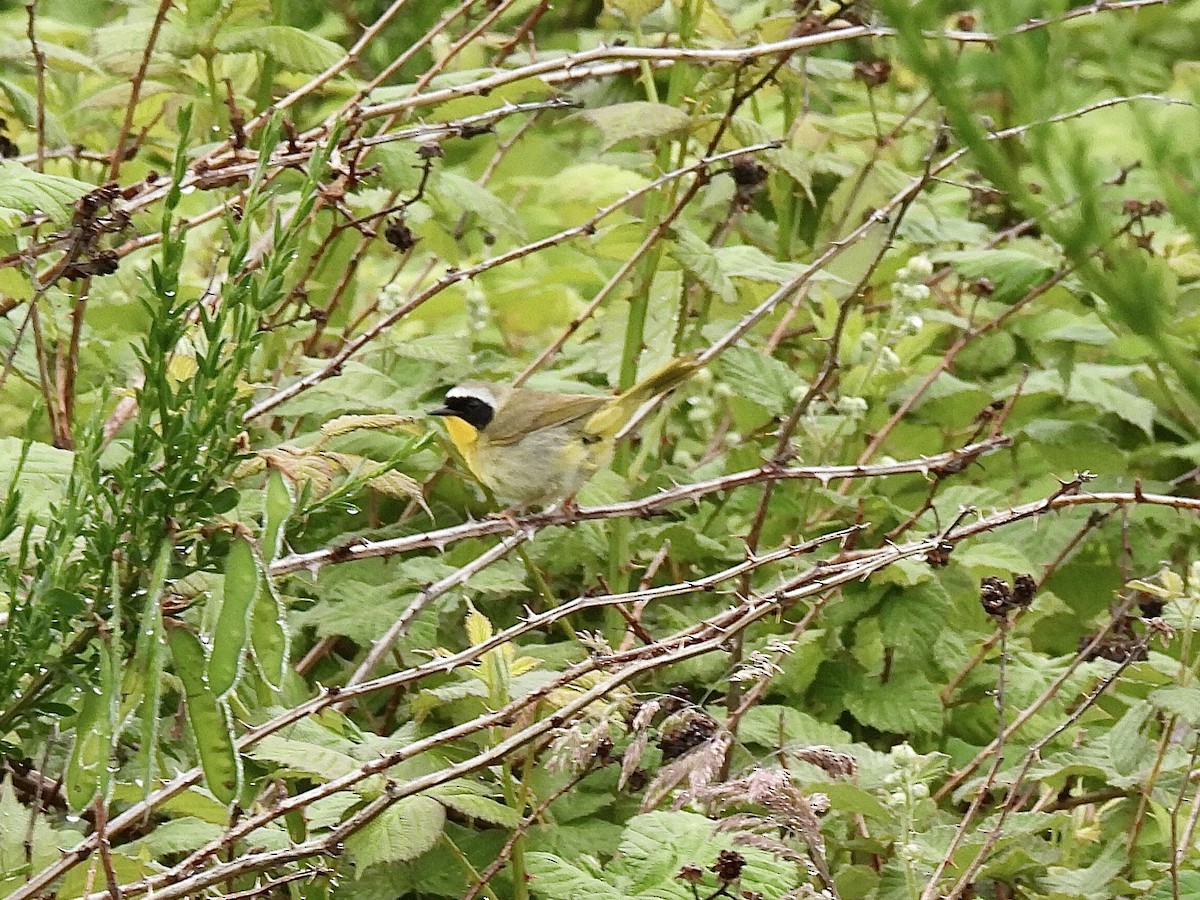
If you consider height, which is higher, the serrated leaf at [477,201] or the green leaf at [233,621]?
the serrated leaf at [477,201]

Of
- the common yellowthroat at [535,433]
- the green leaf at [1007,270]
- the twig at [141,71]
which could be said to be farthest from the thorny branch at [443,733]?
the twig at [141,71]

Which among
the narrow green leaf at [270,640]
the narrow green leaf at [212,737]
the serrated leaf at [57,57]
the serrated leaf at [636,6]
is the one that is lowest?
the narrow green leaf at [212,737]

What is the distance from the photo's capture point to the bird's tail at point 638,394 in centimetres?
300

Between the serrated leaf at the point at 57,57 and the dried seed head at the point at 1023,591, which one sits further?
the serrated leaf at the point at 57,57

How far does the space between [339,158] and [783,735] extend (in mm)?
1313

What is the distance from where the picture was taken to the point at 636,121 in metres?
2.82

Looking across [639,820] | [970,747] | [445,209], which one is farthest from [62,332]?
[970,747]

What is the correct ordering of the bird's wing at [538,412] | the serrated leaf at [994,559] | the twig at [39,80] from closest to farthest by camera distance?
the twig at [39,80], the serrated leaf at [994,559], the bird's wing at [538,412]

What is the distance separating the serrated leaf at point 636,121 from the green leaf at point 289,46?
0.52 metres

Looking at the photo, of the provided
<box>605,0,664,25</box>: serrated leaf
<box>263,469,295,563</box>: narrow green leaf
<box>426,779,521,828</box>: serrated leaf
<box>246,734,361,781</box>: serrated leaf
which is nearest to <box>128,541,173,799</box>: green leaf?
<box>263,469,295,563</box>: narrow green leaf

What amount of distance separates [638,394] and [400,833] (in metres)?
1.39

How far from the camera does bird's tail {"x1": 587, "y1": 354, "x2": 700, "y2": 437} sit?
9.83ft

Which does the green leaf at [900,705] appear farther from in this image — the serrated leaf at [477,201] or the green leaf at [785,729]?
the serrated leaf at [477,201]

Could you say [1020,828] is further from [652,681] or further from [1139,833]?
[652,681]
